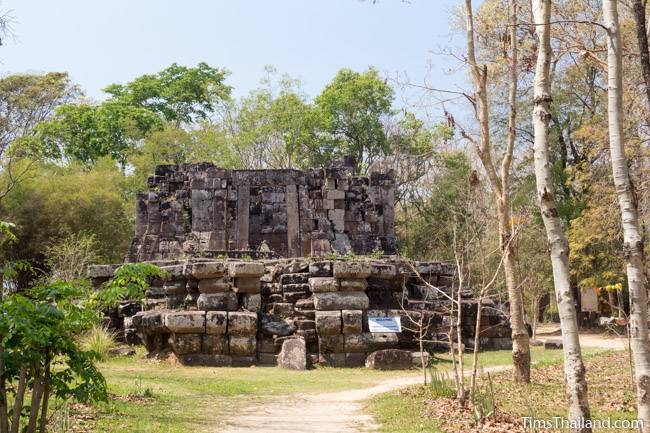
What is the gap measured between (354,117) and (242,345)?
97.2ft

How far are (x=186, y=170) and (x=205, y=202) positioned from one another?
191 cm

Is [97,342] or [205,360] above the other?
[97,342]

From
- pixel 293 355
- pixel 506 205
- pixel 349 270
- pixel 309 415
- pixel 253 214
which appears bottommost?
pixel 309 415

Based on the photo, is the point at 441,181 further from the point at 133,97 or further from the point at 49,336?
the point at 49,336

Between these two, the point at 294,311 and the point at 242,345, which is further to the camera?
the point at 294,311

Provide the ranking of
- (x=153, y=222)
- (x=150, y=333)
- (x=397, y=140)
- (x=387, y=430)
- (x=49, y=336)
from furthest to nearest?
1. (x=397, y=140)
2. (x=153, y=222)
3. (x=150, y=333)
4. (x=387, y=430)
5. (x=49, y=336)

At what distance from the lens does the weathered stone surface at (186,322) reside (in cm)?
1418

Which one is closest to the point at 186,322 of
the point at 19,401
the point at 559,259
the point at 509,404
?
the point at 509,404

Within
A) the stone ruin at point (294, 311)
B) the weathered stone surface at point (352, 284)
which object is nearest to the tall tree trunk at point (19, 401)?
the stone ruin at point (294, 311)

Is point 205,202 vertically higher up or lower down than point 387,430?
higher up

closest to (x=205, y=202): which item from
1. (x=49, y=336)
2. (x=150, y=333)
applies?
(x=150, y=333)

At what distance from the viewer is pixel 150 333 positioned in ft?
49.2

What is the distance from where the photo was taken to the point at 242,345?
1444cm

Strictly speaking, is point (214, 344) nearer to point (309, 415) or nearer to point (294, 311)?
point (294, 311)
